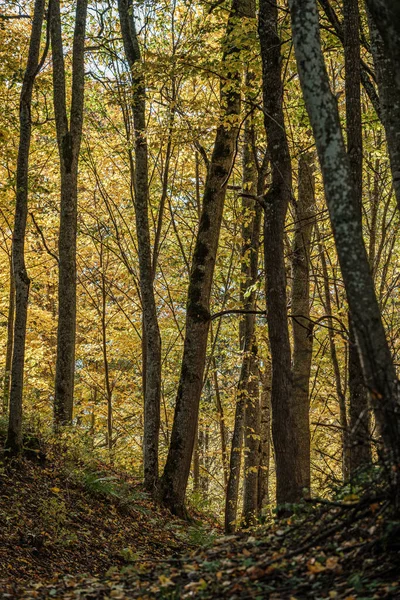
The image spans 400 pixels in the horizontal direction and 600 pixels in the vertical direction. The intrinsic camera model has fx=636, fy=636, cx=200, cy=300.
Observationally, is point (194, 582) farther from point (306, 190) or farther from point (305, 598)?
point (306, 190)

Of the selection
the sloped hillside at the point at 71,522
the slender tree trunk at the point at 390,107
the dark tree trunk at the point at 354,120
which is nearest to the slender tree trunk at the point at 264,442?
the sloped hillside at the point at 71,522

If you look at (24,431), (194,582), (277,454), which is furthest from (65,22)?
(194,582)

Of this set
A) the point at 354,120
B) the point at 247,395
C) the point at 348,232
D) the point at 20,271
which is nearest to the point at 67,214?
the point at 20,271

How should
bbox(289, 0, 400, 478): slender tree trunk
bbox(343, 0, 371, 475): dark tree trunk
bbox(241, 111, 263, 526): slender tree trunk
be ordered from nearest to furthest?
bbox(289, 0, 400, 478): slender tree trunk, bbox(343, 0, 371, 475): dark tree trunk, bbox(241, 111, 263, 526): slender tree trunk

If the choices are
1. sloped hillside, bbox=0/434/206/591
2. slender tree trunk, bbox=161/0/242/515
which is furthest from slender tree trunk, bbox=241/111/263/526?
sloped hillside, bbox=0/434/206/591

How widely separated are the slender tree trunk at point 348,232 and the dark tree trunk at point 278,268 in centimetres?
269

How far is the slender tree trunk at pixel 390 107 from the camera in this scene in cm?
648

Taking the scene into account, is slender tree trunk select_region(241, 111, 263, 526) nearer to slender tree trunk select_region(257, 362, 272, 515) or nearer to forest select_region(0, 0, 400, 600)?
forest select_region(0, 0, 400, 600)

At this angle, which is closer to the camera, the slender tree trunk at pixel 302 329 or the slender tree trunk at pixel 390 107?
the slender tree trunk at pixel 390 107

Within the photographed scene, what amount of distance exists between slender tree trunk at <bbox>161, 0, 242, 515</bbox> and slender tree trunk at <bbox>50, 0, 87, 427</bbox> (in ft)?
7.44

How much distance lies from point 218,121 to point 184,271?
419 inches

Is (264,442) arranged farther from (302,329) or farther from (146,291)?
(146,291)

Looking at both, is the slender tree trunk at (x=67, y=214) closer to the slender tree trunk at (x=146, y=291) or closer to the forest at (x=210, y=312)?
the forest at (x=210, y=312)

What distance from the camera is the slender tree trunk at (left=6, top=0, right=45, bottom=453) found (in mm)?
9312
